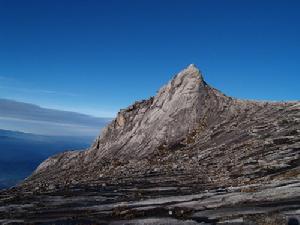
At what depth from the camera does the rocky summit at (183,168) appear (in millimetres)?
36031

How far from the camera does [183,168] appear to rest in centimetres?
6950

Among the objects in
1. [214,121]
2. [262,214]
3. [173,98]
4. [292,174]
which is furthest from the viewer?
[173,98]

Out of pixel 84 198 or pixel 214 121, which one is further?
pixel 214 121

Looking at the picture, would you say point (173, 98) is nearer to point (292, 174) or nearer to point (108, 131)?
point (108, 131)

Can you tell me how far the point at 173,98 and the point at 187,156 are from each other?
26.9 m

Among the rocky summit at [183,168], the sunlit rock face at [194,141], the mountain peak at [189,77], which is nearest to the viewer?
the rocky summit at [183,168]

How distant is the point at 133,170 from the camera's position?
7488 centimetres

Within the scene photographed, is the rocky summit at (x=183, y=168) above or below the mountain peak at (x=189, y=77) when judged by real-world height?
below

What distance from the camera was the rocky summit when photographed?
3603 cm

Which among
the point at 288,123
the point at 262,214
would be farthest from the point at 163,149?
the point at 262,214

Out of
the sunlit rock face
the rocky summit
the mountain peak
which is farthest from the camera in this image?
the mountain peak

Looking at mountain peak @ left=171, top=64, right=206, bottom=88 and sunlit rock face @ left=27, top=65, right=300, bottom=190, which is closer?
sunlit rock face @ left=27, top=65, right=300, bottom=190

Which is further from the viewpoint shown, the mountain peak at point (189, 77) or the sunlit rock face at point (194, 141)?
the mountain peak at point (189, 77)

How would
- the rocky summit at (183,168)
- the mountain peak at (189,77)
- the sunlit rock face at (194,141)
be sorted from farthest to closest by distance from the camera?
the mountain peak at (189,77) → the sunlit rock face at (194,141) → the rocky summit at (183,168)
